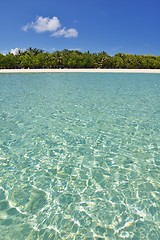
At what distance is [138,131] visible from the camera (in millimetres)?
9938

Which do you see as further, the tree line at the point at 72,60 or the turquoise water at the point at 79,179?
the tree line at the point at 72,60

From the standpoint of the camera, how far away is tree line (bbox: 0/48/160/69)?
69625mm

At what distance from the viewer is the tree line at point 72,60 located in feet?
228

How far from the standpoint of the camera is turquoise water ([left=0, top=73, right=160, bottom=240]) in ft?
14.6

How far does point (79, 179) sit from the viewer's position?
242 inches

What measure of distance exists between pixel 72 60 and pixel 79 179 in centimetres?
7205

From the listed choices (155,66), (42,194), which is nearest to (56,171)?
(42,194)

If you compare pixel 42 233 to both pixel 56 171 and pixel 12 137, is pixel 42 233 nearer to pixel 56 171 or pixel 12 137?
pixel 56 171

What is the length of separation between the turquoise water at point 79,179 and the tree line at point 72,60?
205 ft

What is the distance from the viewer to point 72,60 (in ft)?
245

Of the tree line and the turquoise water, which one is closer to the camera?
the turquoise water

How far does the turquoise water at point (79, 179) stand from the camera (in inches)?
175

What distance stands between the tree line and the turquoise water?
6257 centimetres

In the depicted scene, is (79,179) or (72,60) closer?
(79,179)
